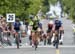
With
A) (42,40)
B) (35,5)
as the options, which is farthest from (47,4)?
(42,40)

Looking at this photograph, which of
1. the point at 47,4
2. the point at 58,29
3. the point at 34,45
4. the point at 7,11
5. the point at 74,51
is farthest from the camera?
the point at 47,4

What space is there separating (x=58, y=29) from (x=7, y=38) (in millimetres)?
3116

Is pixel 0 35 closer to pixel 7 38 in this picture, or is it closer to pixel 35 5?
pixel 7 38

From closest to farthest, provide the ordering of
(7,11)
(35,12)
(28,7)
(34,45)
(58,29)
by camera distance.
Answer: (34,45)
(58,29)
(7,11)
(28,7)
(35,12)

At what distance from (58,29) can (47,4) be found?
8889cm

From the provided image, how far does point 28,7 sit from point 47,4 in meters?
74.2

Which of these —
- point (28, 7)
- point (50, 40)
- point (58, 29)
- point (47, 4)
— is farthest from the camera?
point (47, 4)

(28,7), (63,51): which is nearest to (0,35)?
(63,51)

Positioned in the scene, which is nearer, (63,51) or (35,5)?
(63,51)

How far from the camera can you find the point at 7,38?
25.4m

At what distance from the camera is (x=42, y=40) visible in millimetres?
27172

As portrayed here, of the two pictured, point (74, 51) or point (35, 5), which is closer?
point (74, 51)

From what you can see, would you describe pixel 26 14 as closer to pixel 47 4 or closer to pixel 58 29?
pixel 58 29

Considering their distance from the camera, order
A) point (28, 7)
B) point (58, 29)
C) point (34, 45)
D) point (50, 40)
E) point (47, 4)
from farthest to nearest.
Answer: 1. point (47, 4)
2. point (28, 7)
3. point (50, 40)
4. point (58, 29)
5. point (34, 45)
